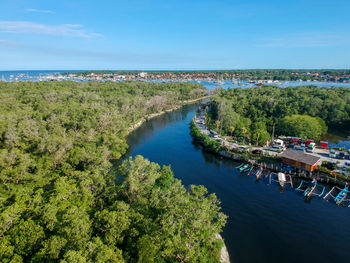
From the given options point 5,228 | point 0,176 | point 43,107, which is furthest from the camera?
point 43,107

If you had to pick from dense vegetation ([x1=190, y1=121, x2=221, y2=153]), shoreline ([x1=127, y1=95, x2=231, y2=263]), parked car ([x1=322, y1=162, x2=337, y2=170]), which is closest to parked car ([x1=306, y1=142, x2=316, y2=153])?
parked car ([x1=322, y1=162, x2=337, y2=170])

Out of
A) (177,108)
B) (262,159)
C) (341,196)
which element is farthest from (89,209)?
(177,108)

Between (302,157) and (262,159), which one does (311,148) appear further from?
(262,159)

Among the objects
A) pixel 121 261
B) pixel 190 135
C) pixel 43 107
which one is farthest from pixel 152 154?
pixel 121 261

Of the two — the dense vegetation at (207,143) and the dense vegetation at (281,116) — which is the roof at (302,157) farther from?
the dense vegetation at (207,143)

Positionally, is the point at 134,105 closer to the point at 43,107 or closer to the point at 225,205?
the point at 43,107

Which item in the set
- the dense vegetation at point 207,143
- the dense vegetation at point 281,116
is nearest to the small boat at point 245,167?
the dense vegetation at point 207,143
